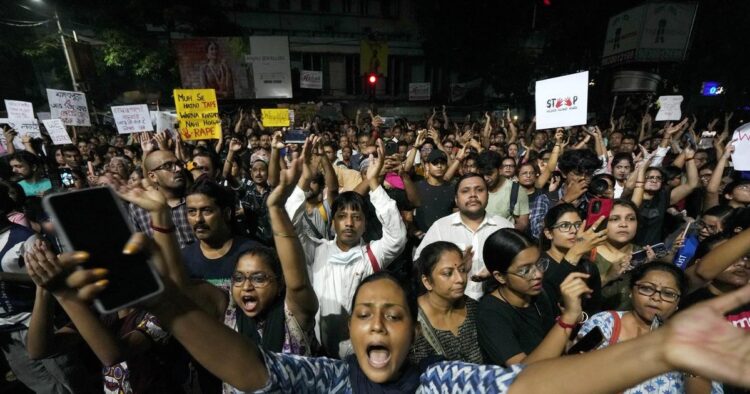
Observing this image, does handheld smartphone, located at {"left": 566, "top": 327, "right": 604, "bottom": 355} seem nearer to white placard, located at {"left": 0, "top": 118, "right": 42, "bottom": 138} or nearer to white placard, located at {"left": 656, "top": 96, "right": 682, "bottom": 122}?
white placard, located at {"left": 656, "top": 96, "right": 682, "bottom": 122}

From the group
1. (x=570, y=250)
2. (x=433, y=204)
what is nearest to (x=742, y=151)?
(x=570, y=250)

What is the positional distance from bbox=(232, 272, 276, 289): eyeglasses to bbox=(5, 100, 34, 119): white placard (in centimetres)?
854

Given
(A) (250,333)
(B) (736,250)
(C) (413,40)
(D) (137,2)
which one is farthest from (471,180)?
(C) (413,40)

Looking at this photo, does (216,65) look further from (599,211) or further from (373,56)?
(599,211)

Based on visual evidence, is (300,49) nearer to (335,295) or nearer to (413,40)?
(413,40)

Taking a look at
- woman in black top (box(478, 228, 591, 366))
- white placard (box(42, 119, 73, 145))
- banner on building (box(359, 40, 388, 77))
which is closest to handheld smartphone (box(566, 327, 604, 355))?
woman in black top (box(478, 228, 591, 366))

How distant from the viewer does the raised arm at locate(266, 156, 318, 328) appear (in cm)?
180

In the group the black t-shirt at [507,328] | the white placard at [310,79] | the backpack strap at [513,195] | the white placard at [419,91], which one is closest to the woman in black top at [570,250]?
the black t-shirt at [507,328]

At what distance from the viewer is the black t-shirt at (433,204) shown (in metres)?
4.77

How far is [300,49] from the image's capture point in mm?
26391

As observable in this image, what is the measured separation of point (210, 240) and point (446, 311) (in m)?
1.79

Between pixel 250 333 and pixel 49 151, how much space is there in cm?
997

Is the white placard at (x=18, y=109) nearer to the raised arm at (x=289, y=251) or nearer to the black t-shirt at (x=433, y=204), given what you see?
the black t-shirt at (x=433, y=204)

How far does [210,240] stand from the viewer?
9.09 feet
